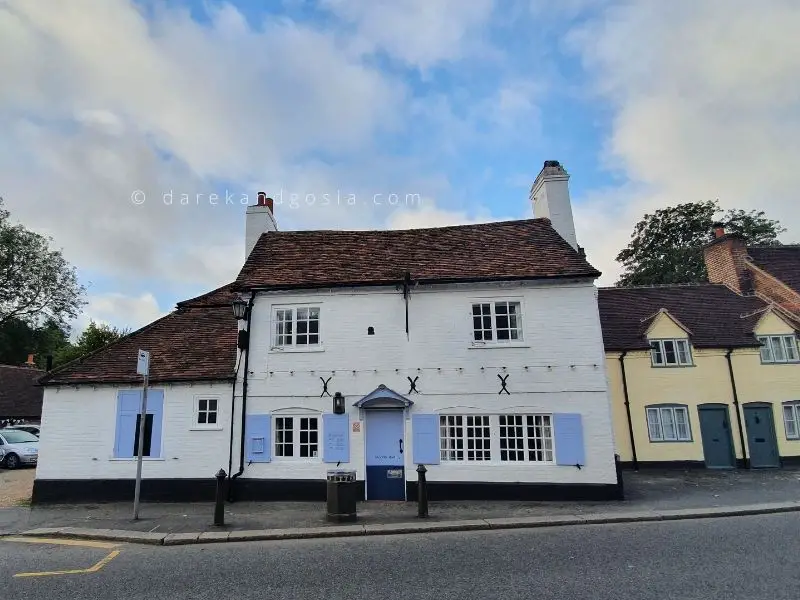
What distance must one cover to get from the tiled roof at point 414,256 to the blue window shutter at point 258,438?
12.2 ft

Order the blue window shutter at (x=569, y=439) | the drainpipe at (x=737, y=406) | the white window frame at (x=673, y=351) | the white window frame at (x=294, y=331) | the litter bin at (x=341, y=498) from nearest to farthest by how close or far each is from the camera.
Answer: the litter bin at (x=341, y=498)
the blue window shutter at (x=569, y=439)
the white window frame at (x=294, y=331)
the drainpipe at (x=737, y=406)
the white window frame at (x=673, y=351)

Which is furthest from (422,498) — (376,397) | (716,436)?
(716,436)

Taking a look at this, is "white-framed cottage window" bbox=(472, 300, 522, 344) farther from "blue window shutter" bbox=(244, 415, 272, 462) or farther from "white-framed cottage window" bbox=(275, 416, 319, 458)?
"blue window shutter" bbox=(244, 415, 272, 462)

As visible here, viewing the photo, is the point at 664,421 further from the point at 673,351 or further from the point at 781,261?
the point at 781,261

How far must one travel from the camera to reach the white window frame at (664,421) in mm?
16703

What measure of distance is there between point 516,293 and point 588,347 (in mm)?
2365

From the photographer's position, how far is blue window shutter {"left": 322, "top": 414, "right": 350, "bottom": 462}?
11672mm

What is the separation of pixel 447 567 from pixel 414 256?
885 cm

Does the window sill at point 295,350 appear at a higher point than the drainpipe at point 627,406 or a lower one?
higher

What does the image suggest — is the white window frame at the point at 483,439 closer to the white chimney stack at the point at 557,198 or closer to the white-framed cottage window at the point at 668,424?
the white chimney stack at the point at 557,198

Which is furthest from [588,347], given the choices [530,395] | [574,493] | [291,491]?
[291,491]

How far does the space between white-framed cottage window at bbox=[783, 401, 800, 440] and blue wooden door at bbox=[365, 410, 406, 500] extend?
51.0 feet

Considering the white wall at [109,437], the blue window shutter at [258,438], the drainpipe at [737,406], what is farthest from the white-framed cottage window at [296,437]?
the drainpipe at [737,406]

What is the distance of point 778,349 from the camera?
17547 mm
